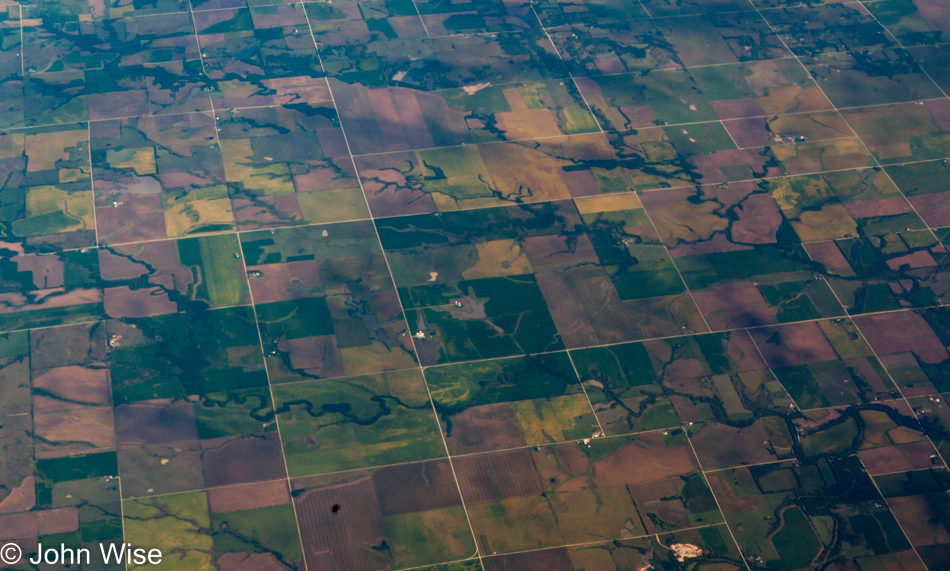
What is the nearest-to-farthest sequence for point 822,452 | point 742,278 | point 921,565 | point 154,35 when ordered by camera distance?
point 921,565 → point 822,452 → point 742,278 → point 154,35

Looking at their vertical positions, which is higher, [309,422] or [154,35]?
[154,35]

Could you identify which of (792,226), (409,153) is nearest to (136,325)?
(409,153)

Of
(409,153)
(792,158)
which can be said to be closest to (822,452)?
(792,158)

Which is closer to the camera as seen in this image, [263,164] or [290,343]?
[290,343]

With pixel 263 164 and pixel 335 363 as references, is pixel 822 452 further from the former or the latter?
pixel 263 164

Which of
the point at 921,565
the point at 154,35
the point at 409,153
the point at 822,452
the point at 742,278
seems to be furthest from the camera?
the point at 154,35

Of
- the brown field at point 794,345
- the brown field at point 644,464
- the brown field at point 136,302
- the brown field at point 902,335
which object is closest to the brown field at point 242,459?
the brown field at point 136,302
